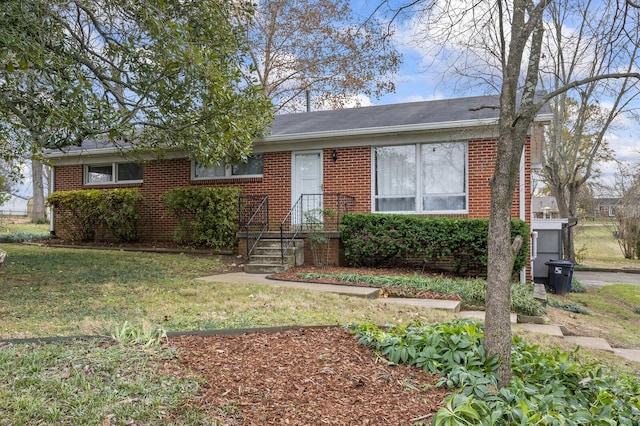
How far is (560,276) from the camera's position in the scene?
1088 cm

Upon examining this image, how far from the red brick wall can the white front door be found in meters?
0.16

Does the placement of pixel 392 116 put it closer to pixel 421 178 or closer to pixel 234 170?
pixel 421 178

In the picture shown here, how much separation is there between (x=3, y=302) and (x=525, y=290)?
7.81 metres

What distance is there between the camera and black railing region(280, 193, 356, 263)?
1049 cm

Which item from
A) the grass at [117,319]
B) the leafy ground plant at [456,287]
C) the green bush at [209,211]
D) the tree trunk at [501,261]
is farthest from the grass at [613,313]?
the green bush at [209,211]

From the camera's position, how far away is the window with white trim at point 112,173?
13.7 metres

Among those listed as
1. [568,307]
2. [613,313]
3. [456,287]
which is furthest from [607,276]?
[456,287]

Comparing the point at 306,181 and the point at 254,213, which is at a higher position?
the point at 306,181

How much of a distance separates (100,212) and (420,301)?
9.93 m

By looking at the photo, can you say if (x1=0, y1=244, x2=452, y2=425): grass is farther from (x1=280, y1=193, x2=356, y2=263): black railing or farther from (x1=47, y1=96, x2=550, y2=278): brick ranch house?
(x1=47, y1=96, x2=550, y2=278): brick ranch house

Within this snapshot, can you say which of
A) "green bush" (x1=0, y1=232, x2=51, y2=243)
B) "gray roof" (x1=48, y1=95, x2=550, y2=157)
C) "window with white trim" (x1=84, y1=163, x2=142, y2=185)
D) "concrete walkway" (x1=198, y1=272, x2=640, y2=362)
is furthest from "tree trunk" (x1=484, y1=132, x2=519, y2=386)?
"green bush" (x1=0, y1=232, x2=51, y2=243)

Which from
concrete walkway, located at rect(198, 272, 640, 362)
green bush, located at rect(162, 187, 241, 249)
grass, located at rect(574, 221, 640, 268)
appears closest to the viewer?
concrete walkway, located at rect(198, 272, 640, 362)

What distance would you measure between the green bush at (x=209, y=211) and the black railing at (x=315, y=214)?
1.41 m

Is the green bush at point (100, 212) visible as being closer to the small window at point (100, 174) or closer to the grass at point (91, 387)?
the small window at point (100, 174)
